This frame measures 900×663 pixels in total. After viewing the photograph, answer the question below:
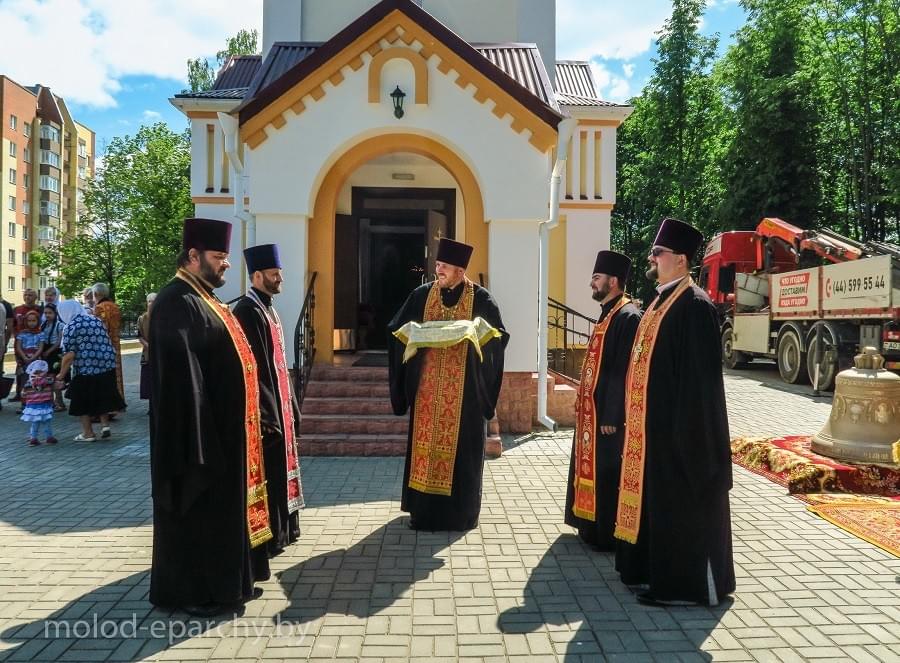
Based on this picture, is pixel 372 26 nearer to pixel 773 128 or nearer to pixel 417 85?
pixel 417 85

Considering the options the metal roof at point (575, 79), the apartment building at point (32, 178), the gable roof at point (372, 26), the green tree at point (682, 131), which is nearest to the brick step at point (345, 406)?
the gable roof at point (372, 26)

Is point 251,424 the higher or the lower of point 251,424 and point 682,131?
the lower

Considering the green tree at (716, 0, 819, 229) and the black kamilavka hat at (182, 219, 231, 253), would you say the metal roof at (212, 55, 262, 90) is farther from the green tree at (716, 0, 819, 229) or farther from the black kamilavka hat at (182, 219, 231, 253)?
the green tree at (716, 0, 819, 229)

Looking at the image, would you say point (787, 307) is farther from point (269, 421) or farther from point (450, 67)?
point (269, 421)

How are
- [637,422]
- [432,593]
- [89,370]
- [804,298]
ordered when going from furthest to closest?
[804,298], [89,370], [637,422], [432,593]

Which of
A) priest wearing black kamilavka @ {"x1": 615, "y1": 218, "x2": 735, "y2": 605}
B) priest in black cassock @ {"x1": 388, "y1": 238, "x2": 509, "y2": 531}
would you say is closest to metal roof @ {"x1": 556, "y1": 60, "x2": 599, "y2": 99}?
priest in black cassock @ {"x1": 388, "y1": 238, "x2": 509, "y2": 531}

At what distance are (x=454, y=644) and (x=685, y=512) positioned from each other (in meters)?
1.45

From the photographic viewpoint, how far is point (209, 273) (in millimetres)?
3707

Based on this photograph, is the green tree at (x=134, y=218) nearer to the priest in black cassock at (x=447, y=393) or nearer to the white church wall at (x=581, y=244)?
the white church wall at (x=581, y=244)

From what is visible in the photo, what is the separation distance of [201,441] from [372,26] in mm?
6572

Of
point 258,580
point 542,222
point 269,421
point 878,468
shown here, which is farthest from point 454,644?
point 542,222

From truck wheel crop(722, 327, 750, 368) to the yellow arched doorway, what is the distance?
434 inches

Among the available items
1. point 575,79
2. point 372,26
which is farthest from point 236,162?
point 575,79

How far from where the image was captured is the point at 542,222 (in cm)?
857
